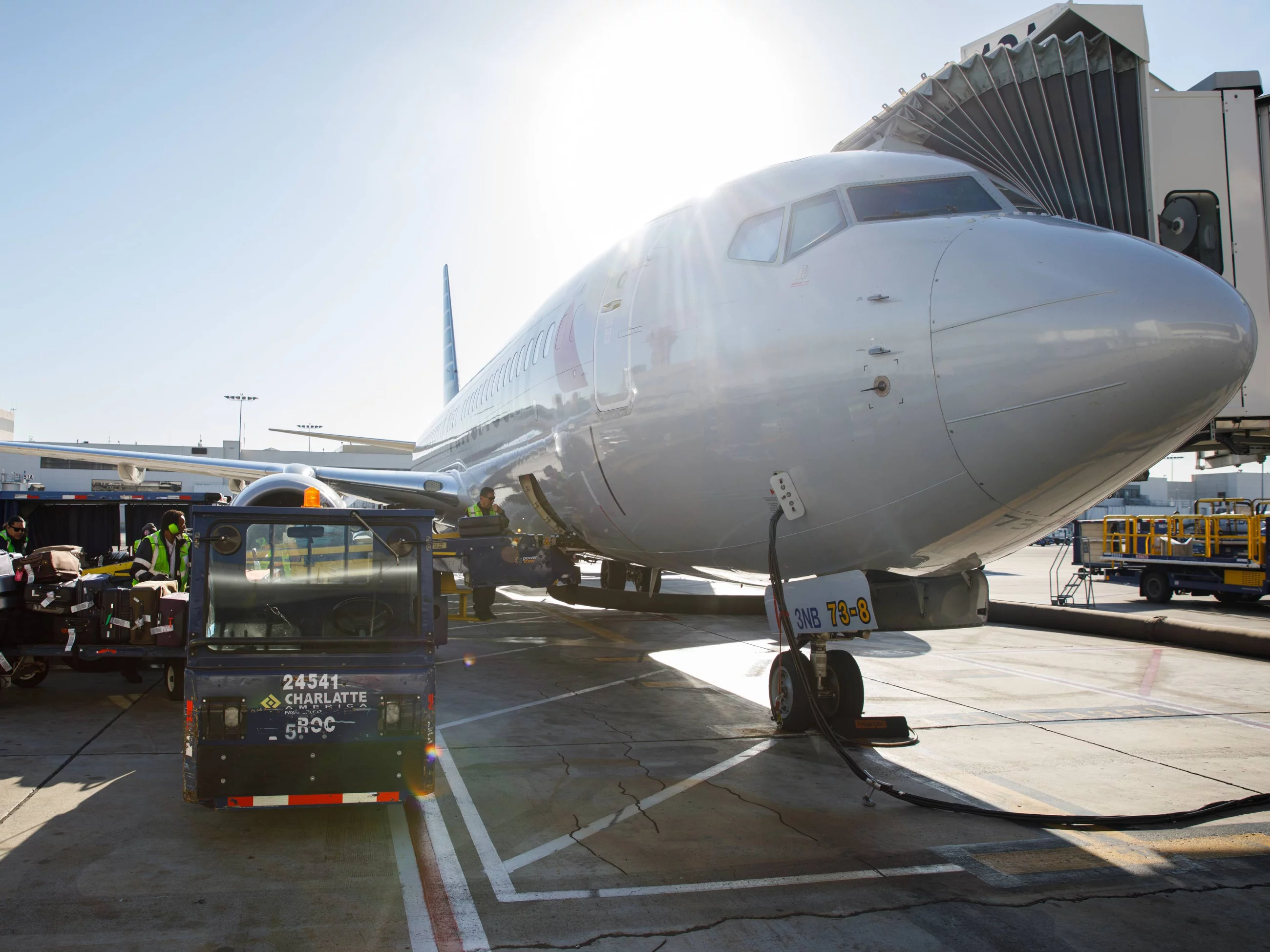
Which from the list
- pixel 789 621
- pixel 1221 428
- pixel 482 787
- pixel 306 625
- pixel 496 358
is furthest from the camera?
pixel 496 358

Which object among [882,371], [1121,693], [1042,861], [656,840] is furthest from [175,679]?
[1121,693]

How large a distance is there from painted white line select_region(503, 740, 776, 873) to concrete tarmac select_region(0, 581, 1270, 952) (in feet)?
0.08

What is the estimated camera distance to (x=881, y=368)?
206 inches

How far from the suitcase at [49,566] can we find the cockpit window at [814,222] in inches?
288

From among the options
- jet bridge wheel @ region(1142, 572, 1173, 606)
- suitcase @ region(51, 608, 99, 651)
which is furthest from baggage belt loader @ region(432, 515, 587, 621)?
jet bridge wheel @ region(1142, 572, 1173, 606)

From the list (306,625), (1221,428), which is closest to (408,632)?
(306,625)

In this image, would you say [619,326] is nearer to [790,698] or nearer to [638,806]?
[790,698]

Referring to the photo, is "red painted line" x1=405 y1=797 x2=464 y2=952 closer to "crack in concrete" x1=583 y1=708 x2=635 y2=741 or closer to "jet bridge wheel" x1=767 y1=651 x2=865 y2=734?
"crack in concrete" x1=583 y1=708 x2=635 y2=741

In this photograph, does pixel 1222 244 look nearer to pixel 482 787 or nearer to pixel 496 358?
pixel 482 787

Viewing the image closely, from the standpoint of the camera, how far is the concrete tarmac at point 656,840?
3.93m

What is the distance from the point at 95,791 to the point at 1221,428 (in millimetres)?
9345

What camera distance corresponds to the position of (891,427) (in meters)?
5.24

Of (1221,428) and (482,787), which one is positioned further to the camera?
(1221,428)

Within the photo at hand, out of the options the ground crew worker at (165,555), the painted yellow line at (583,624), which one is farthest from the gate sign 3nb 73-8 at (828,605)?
the painted yellow line at (583,624)
